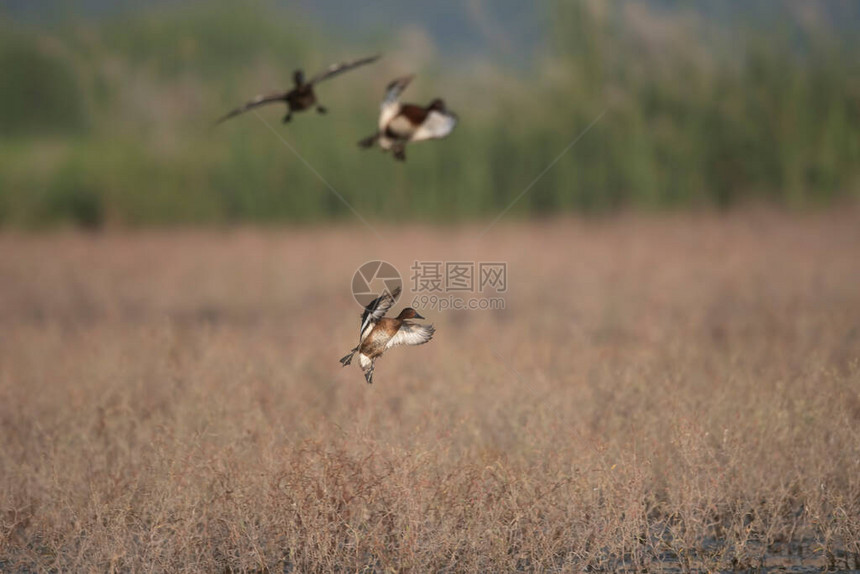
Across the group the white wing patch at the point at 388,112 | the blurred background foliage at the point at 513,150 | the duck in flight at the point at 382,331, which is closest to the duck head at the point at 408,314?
the duck in flight at the point at 382,331

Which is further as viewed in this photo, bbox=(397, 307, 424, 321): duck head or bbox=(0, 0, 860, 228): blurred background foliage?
bbox=(0, 0, 860, 228): blurred background foliage

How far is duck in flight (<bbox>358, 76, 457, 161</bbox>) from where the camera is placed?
17.0ft

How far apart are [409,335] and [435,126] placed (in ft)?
4.08

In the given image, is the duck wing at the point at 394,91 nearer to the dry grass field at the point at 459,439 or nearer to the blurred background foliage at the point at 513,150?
the dry grass field at the point at 459,439

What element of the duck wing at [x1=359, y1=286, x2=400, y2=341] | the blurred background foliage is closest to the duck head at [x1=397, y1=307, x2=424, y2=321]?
the duck wing at [x1=359, y1=286, x2=400, y2=341]

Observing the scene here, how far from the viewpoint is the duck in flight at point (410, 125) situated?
5.19 m

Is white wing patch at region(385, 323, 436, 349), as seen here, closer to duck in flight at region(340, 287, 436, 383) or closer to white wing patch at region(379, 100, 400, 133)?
duck in flight at region(340, 287, 436, 383)

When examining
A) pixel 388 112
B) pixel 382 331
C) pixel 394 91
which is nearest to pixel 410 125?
pixel 388 112

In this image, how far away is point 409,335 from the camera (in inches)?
227

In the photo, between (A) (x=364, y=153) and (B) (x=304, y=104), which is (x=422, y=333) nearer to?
(B) (x=304, y=104)

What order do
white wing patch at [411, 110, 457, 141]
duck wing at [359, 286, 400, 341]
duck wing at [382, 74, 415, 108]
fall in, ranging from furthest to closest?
duck wing at [359, 286, 400, 341] → duck wing at [382, 74, 415, 108] → white wing patch at [411, 110, 457, 141]

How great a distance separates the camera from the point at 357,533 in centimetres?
605

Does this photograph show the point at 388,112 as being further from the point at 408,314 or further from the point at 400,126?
the point at 408,314

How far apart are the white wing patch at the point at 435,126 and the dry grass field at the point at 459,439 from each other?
82.9 inches
